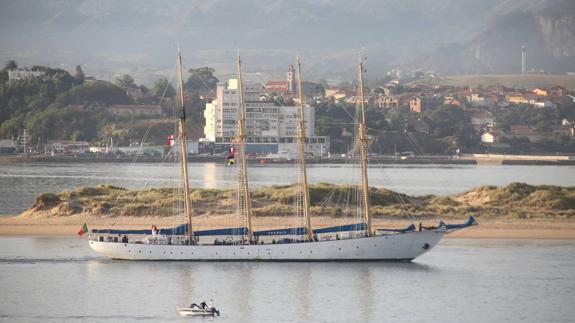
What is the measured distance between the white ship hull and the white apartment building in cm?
12542

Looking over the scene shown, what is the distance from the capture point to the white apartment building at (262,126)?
174 meters

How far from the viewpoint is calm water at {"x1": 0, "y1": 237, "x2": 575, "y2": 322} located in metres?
36.4

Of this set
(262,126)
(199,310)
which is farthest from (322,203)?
(262,126)

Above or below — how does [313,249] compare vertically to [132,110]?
below

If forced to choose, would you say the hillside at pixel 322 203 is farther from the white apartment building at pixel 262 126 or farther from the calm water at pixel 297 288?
the white apartment building at pixel 262 126

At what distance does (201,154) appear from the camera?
167625mm

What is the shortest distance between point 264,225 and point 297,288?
47.8ft

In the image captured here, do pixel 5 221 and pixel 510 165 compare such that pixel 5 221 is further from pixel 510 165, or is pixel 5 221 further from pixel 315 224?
pixel 510 165

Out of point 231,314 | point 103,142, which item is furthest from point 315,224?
point 103,142

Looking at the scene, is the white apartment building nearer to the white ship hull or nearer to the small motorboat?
the white ship hull

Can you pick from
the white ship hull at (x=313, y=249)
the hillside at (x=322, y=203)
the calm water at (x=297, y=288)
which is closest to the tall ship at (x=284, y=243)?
the white ship hull at (x=313, y=249)

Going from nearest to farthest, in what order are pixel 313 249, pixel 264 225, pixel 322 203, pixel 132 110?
pixel 313 249
pixel 264 225
pixel 322 203
pixel 132 110

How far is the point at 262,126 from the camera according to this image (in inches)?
6914

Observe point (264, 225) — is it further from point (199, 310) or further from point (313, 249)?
point (199, 310)
